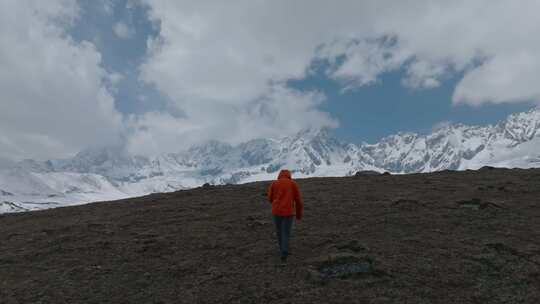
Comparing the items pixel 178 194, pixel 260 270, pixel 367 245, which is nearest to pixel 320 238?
pixel 367 245

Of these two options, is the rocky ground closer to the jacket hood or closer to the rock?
the rock

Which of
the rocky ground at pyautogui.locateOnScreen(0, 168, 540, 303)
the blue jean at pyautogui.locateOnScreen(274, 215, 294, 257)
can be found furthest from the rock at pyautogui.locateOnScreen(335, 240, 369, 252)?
the blue jean at pyautogui.locateOnScreen(274, 215, 294, 257)

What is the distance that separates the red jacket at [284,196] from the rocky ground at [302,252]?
1.72 meters

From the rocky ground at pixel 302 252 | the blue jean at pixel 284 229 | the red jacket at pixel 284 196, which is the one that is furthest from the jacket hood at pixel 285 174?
the rocky ground at pixel 302 252

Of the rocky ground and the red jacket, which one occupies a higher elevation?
the red jacket

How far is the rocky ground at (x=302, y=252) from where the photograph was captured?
15.6 metres

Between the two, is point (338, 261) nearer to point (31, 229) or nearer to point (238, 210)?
point (238, 210)

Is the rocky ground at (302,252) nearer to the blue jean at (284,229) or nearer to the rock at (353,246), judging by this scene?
the rock at (353,246)

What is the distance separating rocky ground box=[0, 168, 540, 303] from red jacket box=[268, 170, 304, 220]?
1.72 m

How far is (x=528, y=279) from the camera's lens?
625 inches

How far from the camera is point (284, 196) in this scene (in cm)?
1858

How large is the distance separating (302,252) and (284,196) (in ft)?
7.59

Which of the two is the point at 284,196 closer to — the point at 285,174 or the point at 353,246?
the point at 285,174

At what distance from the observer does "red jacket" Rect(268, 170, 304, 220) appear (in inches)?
724
